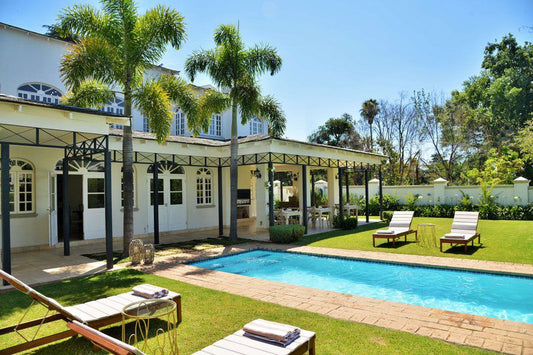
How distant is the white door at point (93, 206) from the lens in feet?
44.6

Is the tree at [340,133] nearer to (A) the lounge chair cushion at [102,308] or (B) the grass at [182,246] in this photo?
(B) the grass at [182,246]

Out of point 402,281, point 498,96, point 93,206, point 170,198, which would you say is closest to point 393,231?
point 402,281

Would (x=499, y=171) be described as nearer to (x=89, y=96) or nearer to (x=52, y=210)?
(x=89, y=96)

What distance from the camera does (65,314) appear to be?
4.05m

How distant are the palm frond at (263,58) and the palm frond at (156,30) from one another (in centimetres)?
328

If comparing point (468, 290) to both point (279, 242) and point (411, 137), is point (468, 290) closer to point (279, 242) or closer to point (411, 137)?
point (279, 242)

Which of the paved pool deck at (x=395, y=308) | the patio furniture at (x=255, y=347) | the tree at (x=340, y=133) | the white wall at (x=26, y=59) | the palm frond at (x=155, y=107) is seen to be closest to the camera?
the patio furniture at (x=255, y=347)

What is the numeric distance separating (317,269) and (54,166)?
9.97 m

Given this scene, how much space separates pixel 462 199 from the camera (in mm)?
21297

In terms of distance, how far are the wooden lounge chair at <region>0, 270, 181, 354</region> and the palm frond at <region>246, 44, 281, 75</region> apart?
34.6 ft

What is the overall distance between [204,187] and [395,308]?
13.4m

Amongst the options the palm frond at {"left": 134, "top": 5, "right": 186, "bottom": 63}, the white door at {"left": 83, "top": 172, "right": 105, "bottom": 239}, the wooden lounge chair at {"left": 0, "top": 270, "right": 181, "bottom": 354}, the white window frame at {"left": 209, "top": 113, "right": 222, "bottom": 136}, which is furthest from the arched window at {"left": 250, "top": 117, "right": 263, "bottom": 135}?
the wooden lounge chair at {"left": 0, "top": 270, "right": 181, "bottom": 354}

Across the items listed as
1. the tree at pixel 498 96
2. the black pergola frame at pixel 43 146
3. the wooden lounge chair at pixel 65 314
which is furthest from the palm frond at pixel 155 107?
the tree at pixel 498 96

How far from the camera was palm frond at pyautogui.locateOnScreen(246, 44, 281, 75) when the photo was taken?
1369cm
